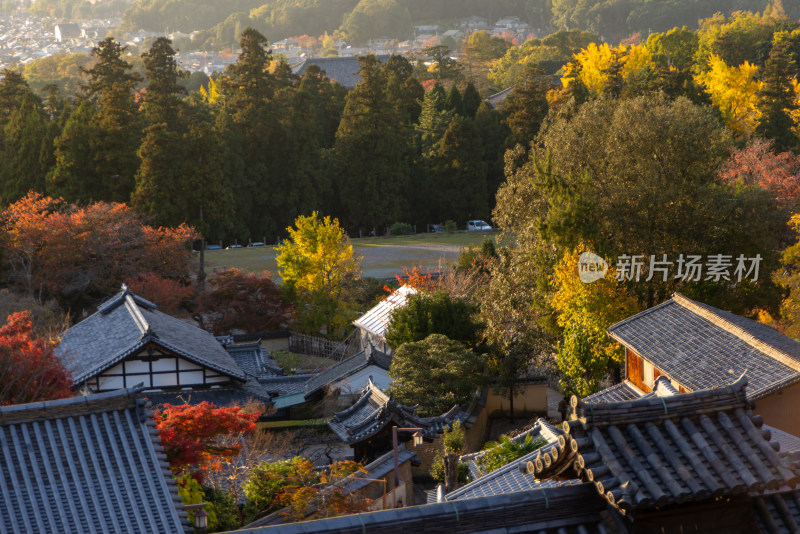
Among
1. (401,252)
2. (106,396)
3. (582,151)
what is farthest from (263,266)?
(106,396)

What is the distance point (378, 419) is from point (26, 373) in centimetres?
665

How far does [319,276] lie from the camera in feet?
93.4

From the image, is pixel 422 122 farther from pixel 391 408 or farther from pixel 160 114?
pixel 391 408

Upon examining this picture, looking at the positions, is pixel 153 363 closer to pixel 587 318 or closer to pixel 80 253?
pixel 80 253

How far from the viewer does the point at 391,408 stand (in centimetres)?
1730

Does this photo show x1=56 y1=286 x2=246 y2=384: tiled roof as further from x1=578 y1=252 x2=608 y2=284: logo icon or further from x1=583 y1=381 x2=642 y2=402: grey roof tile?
x1=583 y1=381 x2=642 y2=402: grey roof tile

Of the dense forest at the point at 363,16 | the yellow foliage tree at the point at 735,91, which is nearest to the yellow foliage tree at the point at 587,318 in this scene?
the yellow foliage tree at the point at 735,91

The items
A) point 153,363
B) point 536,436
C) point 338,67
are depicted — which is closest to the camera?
point 536,436

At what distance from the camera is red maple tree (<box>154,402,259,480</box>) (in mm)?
12258

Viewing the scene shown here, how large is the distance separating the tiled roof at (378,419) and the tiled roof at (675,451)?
492 inches

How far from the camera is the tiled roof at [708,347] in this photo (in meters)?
13.8

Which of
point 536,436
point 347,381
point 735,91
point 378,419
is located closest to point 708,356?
point 536,436

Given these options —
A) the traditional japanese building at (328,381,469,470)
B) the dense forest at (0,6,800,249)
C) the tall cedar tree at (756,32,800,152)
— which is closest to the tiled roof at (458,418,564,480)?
the traditional japanese building at (328,381,469,470)

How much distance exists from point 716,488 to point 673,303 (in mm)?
12925
